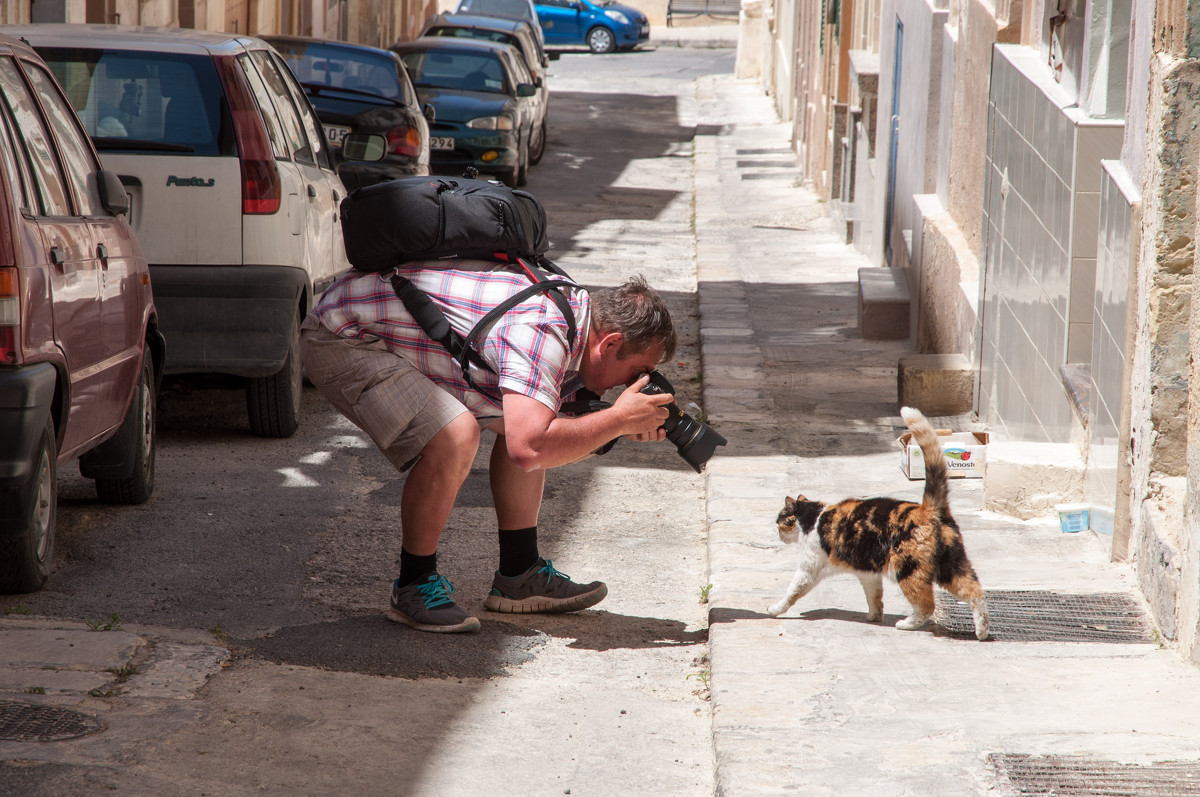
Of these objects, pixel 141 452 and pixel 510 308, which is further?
pixel 141 452

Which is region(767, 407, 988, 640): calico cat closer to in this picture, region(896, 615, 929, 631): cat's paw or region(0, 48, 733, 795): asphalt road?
region(896, 615, 929, 631): cat's paw

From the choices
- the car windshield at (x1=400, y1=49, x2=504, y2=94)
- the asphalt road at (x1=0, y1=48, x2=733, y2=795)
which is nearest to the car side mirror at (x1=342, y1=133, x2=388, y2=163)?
the asphalt road at (x1=0, y1=48, x2=733, y2=795)

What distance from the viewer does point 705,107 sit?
30.3 meters

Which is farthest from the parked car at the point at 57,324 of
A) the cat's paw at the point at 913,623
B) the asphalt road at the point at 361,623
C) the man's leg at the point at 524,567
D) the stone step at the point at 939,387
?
the stone step at the point at 939,387

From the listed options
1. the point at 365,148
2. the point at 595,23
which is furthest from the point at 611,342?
the point at 595,23

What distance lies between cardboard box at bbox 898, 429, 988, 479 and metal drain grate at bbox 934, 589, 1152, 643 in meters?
1.60

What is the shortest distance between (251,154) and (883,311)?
5039mm

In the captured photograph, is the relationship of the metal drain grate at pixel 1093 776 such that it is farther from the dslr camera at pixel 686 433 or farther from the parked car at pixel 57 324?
the parked car at pixel 57 324

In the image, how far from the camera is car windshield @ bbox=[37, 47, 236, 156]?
6578 mm

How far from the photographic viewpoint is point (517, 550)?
4938 mm

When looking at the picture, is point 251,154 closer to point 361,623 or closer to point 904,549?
point 361,623

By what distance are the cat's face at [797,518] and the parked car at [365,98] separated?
26.0 feet

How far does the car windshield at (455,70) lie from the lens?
59.5 feet

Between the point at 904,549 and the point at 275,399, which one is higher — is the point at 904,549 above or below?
above
